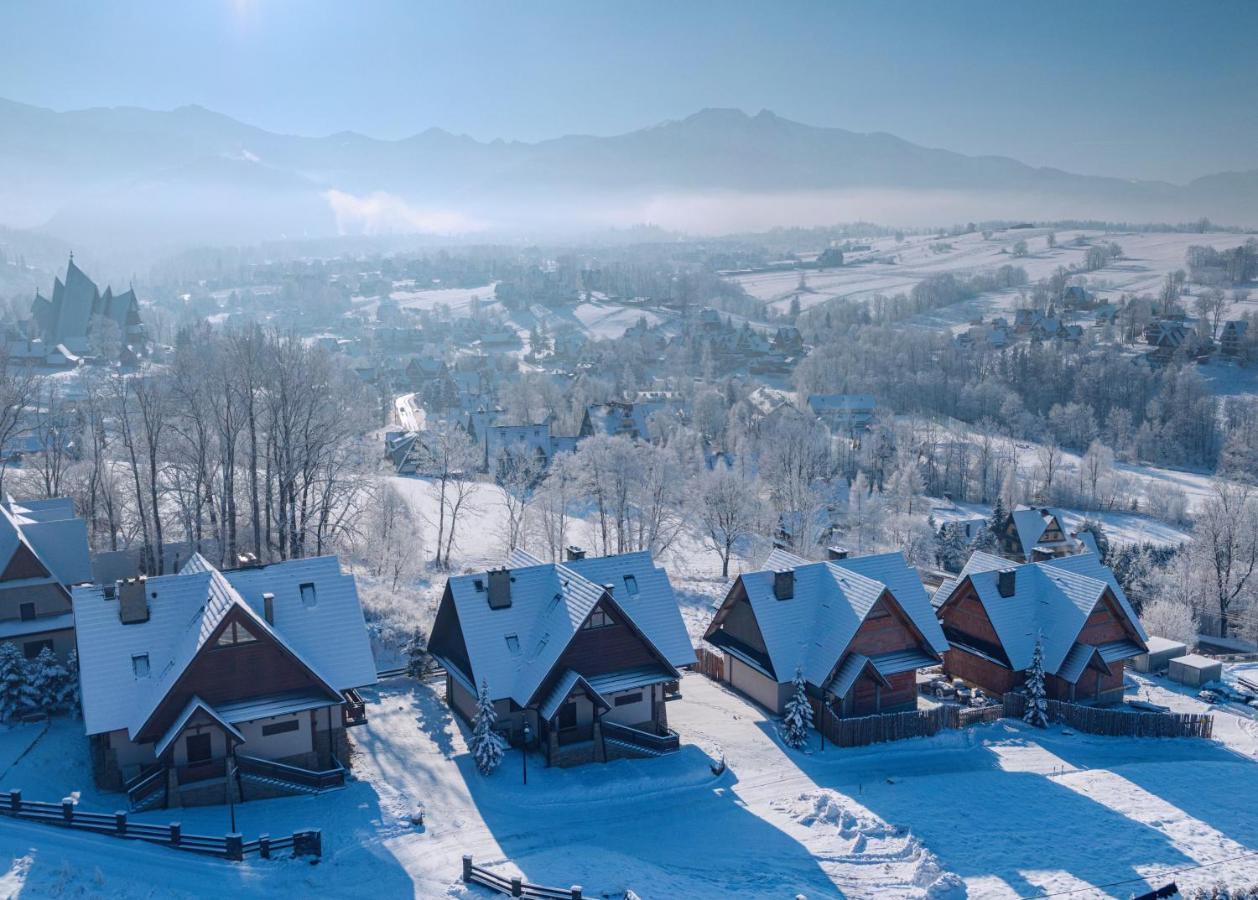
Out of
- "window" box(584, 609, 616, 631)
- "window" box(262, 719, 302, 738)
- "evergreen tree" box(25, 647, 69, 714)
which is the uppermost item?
"window" box(584, 609, 616, 631)

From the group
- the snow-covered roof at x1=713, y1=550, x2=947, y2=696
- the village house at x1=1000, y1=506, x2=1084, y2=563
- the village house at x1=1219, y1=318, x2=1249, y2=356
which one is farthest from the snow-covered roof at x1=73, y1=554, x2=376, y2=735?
the village house at x1=1219, y1=318, x2=1249, y2=356

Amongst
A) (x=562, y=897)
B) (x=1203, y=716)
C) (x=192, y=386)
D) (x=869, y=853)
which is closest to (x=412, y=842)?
(x=562, y=897)

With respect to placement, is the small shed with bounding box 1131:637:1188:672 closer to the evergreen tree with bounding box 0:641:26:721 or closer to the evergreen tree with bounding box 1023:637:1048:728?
the evergreen tree with bounding box 1023:637:1048:728

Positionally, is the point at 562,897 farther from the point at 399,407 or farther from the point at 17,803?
the point at 399,407

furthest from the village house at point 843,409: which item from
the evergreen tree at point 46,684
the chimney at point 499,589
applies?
the evergreen tree at point 46,684

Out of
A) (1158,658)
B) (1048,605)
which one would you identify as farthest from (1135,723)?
(1158,658)

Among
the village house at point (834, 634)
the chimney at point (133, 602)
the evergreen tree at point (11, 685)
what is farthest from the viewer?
the village house at point (834, 634)

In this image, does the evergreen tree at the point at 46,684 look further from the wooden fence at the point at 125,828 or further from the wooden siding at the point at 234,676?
the wooden fence at the point at 125,828

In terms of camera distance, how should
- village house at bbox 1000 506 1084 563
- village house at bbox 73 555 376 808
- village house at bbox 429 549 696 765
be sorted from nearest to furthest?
1. village house at bbox 73 555 376 808
2. village house at bbox 429 549 696 765
3. village house at bbox 1000 506 1084 563
